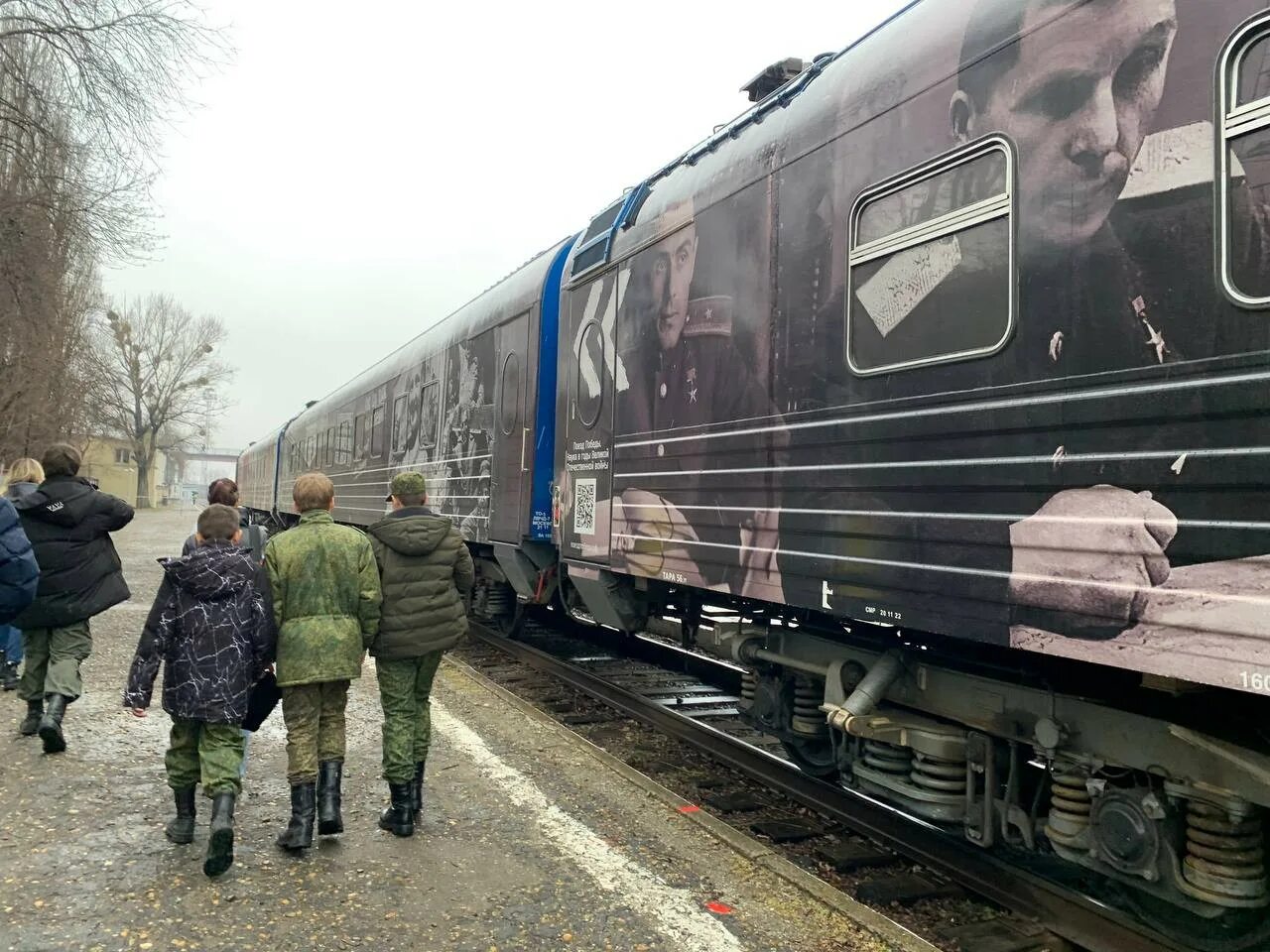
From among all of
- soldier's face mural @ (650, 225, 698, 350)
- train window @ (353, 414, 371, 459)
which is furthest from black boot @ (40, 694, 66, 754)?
train window @ (353, 414, 371, 459)

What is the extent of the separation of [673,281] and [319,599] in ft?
8.85

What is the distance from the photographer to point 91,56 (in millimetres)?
12516

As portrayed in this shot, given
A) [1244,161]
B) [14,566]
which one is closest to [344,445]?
[14,566]

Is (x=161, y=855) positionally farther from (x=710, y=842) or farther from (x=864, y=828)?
(x=864, y=828)

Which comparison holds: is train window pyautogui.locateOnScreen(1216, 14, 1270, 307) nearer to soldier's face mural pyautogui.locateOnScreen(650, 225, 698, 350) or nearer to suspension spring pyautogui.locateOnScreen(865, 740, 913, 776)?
suspension spring pyautogui.locateOnScreen(865, 740, 913, 776)

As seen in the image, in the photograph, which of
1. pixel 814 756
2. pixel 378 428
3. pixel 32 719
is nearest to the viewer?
pixel 814 756

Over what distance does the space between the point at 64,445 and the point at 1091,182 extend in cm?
543

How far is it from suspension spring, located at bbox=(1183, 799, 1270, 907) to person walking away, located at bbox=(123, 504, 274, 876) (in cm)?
355

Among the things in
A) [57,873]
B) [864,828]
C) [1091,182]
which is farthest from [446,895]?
[1091,182]

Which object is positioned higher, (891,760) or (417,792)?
(891,760)

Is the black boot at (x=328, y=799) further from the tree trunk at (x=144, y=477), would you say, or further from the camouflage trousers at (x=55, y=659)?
the tree trunk at (x=144, y=477)

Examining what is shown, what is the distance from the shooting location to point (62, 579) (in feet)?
17.3

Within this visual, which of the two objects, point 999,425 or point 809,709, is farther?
point 809,709

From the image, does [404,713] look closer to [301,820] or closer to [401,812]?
[401,812]
